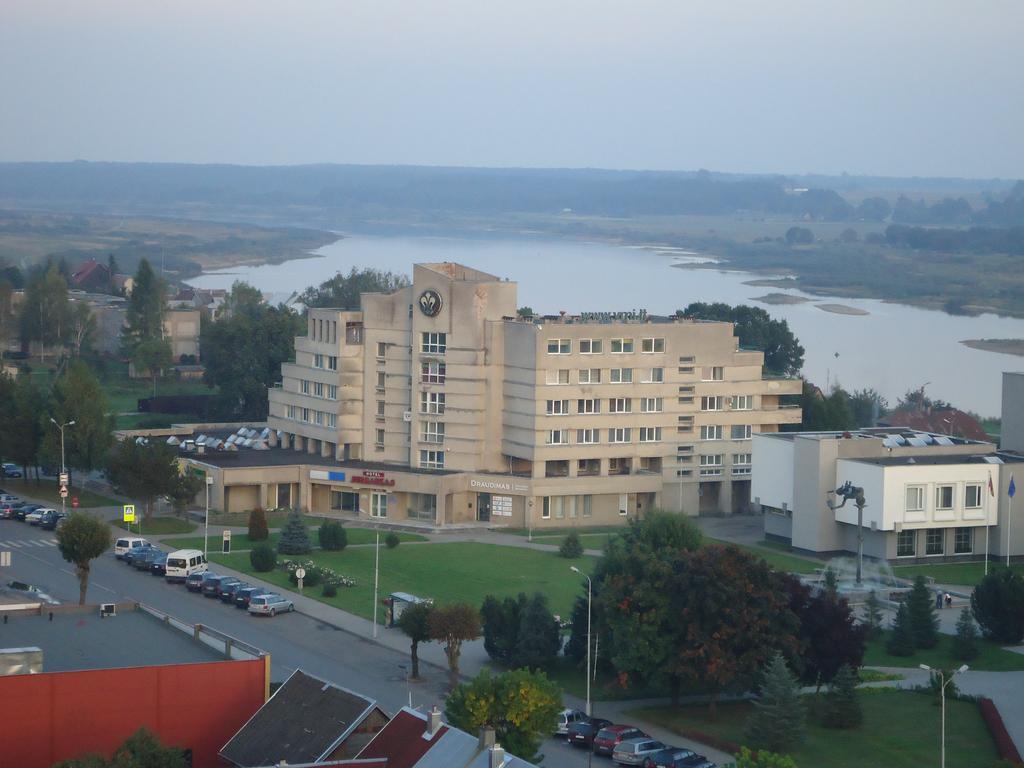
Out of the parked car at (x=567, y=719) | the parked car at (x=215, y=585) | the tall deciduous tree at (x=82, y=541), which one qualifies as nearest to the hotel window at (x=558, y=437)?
the parked car at (x=215, y=585)

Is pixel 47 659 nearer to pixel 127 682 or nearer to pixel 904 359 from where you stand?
pixel 127 682

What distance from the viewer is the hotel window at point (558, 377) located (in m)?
58.7

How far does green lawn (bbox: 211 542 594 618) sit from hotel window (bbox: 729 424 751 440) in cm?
1145

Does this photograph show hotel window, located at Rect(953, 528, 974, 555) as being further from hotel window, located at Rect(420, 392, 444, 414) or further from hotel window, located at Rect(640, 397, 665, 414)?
hotel window, located at Rect(420, 392, 444, 414)

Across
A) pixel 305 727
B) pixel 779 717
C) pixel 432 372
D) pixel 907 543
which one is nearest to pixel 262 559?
pixel 432 372

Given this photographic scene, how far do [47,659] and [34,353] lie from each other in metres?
75.3

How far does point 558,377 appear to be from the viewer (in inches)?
2318

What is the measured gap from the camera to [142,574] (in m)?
48.1

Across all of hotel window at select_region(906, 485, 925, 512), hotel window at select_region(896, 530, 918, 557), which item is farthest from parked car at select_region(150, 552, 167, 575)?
hotel window at select_region(906, 485, 925, 512)

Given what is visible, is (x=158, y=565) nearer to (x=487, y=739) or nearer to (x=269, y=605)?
(x=269, y=605)

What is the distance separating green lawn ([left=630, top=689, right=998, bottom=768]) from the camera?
32.2m

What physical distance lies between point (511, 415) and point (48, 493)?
1750 centimetres

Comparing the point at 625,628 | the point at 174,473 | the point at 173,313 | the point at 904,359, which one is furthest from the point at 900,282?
the point at 625,628

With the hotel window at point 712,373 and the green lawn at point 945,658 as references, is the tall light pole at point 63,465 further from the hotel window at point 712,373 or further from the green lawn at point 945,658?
the green lawn at point 945,658
